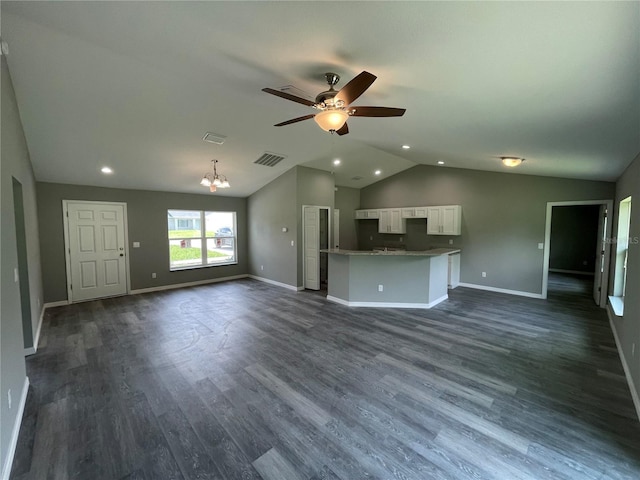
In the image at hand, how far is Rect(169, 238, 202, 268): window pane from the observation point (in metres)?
6.71

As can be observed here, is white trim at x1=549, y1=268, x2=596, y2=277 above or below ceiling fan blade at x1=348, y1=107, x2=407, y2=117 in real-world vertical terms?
below

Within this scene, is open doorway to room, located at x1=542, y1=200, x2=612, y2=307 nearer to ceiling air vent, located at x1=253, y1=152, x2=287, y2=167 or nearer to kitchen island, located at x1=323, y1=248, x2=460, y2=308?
kitchen island, located at x1=323, y1=248, x2=460, y2=308

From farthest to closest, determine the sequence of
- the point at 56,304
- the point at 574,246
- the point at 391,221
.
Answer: the point at 574,246, the point at 391,221, the point at 56,304

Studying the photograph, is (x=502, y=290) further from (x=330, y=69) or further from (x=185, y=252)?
(x=185, y=252)

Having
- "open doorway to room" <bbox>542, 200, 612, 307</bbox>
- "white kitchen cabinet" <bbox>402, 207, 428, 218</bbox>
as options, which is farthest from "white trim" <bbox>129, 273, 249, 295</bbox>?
"open doorway to room" <bbox>542, 200, 612, 307</bbox>

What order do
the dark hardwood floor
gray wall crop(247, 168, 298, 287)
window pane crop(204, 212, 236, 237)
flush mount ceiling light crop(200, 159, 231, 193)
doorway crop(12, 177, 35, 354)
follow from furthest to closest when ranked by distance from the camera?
1. window pane crop(204, 212, 236, 237)
2. gray wall crop(247, 168, 298, 287)
3. flush mount ceiling light crop(200, 159, 231, 193)
4. doorway crop(12, 177, 35, 354)
5. the dark hardwood floor

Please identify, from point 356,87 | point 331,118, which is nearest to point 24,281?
point 331,118

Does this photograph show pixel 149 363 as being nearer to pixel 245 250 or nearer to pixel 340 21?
pixel 340 21

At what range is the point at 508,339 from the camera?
3.65m

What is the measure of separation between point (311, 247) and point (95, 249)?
4.56 metres

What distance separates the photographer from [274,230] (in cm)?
681

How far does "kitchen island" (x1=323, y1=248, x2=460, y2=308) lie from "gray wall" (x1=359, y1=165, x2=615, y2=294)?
1.87 meters

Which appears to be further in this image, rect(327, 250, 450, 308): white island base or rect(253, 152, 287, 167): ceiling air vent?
rect(253, 152, 287, 167): ceiling air vent

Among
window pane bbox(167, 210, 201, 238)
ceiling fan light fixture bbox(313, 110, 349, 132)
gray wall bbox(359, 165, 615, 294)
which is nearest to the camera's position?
ceiling fan light fixture bbox(313, 110, 349, 132)
